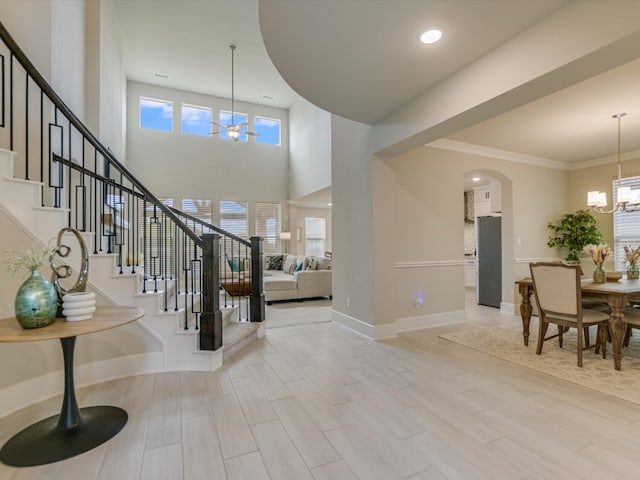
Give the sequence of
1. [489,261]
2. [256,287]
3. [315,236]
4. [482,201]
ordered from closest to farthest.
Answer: [256,287] → [489,261] → [482,201] → [315,236]

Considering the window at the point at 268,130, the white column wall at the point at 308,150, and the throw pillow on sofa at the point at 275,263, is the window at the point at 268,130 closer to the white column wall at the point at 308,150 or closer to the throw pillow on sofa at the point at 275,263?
the white column wall at the point at 308,150

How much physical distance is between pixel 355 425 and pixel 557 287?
2.58 meters

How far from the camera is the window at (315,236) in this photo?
10.9 meters

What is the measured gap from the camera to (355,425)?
205 centimetres

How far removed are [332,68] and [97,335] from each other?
309 centimetres

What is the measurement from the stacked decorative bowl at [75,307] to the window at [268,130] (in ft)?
27.4

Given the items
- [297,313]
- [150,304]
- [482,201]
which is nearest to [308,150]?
[482,201]

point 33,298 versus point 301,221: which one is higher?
point 301,221

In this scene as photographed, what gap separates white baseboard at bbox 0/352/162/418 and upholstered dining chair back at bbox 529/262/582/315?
3936 millimetres

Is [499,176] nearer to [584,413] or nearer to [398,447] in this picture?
[584,413]

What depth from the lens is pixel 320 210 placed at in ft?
36.4

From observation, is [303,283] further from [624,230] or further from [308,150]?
[624,230]

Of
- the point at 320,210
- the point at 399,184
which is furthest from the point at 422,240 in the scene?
the point at 320,210

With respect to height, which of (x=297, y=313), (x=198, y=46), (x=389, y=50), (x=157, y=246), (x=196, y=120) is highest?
(x=198, y=46)
